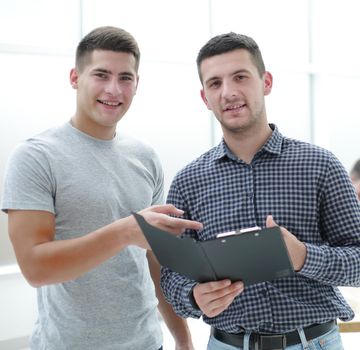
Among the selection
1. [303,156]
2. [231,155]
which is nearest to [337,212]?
[303,156]

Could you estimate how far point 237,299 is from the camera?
4.42 ft

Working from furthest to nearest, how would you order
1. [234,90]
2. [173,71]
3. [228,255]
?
[173,71], [234,90], [228,255]

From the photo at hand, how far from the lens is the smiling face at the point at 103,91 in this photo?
1617mm

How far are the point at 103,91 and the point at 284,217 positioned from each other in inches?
27.6

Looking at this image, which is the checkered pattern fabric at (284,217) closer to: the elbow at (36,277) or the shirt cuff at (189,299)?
the shirt cuff at (189,299)

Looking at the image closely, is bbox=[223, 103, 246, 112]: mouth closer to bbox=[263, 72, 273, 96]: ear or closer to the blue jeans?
bbox=[263, 72, 273, 96]: ear

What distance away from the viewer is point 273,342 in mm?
1290

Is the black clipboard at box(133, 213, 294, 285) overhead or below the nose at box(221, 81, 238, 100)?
below

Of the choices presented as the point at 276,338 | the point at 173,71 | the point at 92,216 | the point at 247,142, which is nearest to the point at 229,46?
the point at 247,142

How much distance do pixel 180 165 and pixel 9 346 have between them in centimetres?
176

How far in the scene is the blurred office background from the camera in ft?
10.1

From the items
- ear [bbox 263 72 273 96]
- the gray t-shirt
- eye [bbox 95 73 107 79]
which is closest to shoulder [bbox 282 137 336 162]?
ear [bbox 263 72 273 96]

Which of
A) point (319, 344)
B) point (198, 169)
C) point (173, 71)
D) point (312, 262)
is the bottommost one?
point (319, 344)

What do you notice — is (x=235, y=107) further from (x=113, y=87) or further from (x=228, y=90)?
(x=113, y=87)
